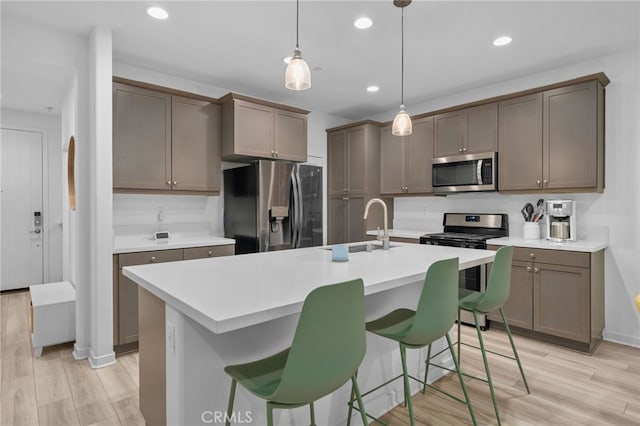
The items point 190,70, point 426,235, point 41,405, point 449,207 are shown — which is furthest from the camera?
point 449,207

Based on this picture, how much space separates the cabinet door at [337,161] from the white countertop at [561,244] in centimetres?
221

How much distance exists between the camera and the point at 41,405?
2.22 meters

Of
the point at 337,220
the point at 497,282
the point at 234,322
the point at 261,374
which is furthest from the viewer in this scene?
the point at 337,220

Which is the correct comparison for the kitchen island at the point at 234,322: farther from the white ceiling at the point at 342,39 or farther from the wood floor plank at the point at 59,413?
the white ceiling at the point at 342,39

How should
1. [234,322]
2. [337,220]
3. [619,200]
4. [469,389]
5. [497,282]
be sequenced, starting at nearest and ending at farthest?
[234,322], [497,282], [469,389], [619,200], [337,220]

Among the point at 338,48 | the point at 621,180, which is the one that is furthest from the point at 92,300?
the point at 621,180

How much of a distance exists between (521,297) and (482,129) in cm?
178

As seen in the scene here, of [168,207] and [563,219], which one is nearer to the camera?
[563,219]

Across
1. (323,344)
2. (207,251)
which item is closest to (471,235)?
(207,251)

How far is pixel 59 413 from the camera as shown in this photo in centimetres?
214

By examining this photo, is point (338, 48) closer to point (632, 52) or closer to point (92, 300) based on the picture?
point (632, 52)

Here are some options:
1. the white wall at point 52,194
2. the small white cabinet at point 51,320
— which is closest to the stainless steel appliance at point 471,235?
the small white cabinet at point 51,320

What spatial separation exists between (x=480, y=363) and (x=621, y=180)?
2122 mm

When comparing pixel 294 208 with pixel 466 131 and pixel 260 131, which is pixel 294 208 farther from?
pixel 466 131
